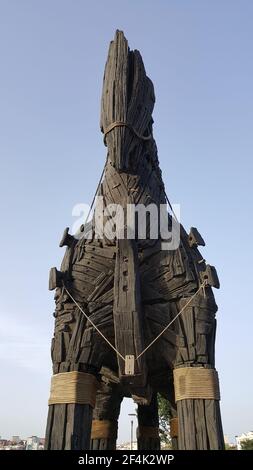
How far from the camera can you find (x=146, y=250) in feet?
22.7

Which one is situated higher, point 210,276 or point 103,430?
point 210,276

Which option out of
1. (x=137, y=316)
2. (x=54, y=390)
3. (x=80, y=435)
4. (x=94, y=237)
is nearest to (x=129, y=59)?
(x=94, y=237)

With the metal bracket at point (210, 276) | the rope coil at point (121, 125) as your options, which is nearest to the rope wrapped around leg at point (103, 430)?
the metal bracket at point (210, 276)

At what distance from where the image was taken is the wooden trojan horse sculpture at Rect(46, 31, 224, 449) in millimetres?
5923

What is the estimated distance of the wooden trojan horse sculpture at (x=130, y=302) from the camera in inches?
233

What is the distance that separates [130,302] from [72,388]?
143cm

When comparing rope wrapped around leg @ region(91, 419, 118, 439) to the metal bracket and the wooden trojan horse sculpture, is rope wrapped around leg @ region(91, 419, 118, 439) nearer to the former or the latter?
the wooden trojan horse sculpture

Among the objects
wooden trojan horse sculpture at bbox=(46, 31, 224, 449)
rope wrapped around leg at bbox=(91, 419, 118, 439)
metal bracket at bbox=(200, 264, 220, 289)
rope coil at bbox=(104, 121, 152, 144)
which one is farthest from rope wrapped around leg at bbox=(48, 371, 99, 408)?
rope coil at bbox=(104, 121, 152, 144)

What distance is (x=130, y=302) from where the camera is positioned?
6191 millimetres

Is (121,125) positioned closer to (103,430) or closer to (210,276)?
(210,276)

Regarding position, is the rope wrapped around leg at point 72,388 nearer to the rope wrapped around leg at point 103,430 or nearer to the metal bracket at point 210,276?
the metal bracket at point 210,276

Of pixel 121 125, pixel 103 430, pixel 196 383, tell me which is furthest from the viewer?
pixel 103 430

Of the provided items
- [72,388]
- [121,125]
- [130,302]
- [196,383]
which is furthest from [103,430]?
[121,125]
